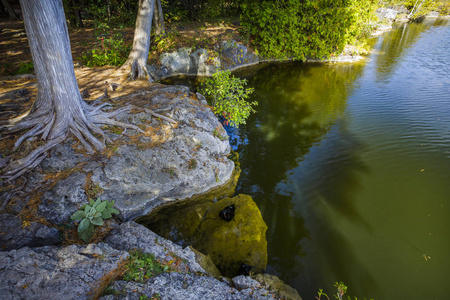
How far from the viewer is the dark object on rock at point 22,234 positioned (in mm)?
3367

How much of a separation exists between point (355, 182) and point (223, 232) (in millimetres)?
4330

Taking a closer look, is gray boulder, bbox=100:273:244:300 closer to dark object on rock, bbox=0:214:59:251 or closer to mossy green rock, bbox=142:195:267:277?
mossy green rock, bbox=142:195:267:277

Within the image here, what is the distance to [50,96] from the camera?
15.9 feet

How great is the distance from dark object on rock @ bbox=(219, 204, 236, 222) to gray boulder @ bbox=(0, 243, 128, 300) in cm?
241

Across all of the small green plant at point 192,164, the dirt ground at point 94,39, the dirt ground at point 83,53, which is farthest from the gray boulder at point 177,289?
the dirt ground at point 94,39

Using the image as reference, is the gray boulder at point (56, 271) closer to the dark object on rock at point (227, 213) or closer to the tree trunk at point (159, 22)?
the dark object on rock at point (227, 213)

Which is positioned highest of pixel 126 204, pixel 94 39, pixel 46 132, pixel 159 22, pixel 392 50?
pixel 159 22

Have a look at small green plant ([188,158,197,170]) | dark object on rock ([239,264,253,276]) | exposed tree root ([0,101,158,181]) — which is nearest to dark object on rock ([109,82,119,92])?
exposed tree root ([0,101,158,181])

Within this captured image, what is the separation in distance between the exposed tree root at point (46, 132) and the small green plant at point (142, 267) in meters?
2.80

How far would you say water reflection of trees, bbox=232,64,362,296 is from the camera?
5.30 metres

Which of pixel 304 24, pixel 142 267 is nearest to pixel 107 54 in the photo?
pixel 142 267

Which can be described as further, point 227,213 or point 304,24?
point 304,24

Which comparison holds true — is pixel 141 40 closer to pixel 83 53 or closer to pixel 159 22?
pixel 83 53

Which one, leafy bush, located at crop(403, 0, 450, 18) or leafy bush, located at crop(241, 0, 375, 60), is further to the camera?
leafy bush, located at crop(403, 0, 450, 18)
